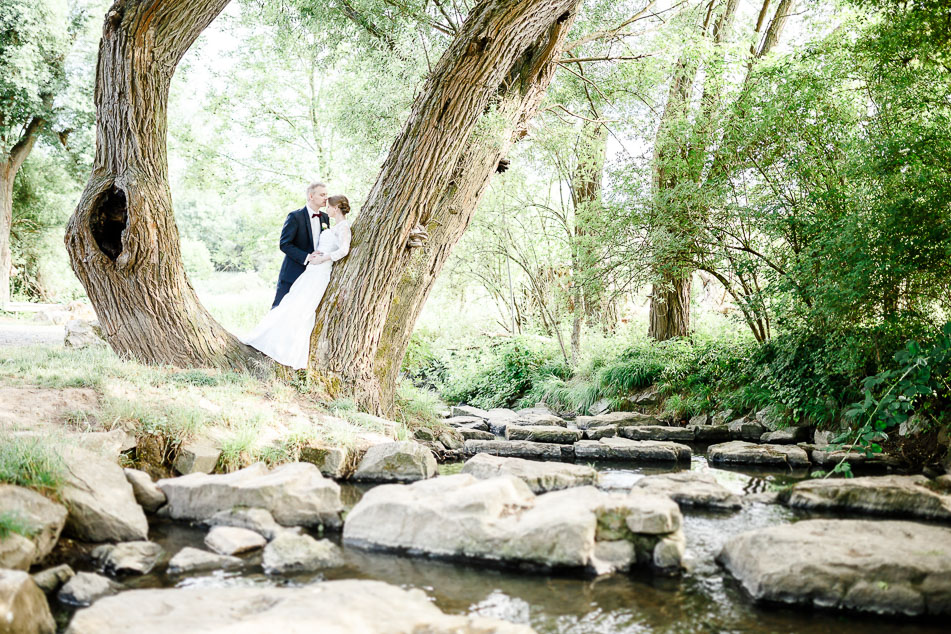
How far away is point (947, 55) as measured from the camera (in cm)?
609

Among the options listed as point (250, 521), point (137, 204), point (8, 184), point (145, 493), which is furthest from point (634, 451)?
point (8, 184)

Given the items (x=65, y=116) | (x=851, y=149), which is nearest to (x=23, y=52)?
(x=65, y=116)

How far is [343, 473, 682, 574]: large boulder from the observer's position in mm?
3834

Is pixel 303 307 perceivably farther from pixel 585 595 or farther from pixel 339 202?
pixel 585 595

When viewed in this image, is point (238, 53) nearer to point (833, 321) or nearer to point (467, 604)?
point (833, 321)

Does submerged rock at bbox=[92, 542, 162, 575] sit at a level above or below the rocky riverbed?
below

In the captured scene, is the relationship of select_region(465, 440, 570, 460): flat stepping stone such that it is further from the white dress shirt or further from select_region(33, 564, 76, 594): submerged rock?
select_region(33, 564, 76, 594): submerged rock

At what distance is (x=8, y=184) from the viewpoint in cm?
1995

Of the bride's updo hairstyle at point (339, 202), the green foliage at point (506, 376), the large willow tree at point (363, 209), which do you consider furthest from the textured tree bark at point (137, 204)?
the green foliage at point (506, 376)

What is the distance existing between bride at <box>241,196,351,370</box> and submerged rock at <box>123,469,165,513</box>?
9.37ft

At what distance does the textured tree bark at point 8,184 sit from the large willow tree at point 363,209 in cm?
1488

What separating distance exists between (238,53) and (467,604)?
2119 cm

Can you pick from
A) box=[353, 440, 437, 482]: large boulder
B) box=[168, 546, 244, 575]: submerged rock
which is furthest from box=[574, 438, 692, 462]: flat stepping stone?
box=[168, 546, 244, 575]: submerged rock

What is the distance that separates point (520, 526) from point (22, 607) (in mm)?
2350
